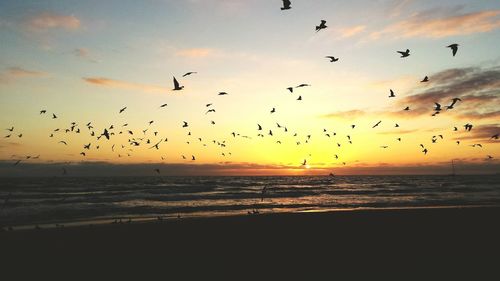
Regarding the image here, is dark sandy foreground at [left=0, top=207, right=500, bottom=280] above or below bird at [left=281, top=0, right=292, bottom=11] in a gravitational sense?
below

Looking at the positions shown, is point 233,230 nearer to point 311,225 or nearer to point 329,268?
point 311,225

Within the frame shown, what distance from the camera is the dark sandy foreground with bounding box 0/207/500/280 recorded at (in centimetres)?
1245

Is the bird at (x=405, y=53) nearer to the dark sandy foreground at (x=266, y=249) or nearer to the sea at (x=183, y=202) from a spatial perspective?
the dark sandy foreground at (x=266, y=249)

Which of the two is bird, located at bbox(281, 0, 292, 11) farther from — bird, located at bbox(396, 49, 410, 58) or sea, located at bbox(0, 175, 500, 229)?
sea, located at bbox(0, 175, 500, 229)

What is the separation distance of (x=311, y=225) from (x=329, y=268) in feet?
31.5

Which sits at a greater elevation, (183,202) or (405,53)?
(405,53)

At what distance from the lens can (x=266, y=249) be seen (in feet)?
50.5

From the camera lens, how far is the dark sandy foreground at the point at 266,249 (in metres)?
12.5

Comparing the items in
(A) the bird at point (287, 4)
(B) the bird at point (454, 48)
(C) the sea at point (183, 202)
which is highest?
(A) the bird at point (287, 4)

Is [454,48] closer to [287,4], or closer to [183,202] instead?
[287,4]

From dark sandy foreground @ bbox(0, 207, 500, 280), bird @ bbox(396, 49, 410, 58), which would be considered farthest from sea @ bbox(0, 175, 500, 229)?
bird @ bbox(396, 49, 410, 58)

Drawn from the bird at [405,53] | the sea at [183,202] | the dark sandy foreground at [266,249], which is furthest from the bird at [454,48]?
the sea at [183,202]

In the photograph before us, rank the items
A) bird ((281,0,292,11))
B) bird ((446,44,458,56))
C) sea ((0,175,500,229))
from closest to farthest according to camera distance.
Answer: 1. bird ((281,0,292,11))
2. bird ((446,44,458,56))
3. sea ((0,175,500,229))

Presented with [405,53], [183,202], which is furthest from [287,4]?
[183,202]
